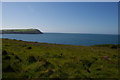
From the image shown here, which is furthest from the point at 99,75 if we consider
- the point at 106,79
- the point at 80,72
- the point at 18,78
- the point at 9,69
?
the point at 9,69

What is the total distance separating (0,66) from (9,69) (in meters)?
1.33

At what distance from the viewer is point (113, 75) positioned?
9.36 meters

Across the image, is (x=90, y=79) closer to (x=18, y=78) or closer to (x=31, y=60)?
(x=18, y=78)

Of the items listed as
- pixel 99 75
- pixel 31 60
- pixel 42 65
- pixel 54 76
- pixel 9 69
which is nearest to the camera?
pixel 54 76

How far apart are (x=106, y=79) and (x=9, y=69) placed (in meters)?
10.9

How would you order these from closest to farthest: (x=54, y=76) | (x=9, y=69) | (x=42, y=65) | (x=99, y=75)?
(x=54, y=76), (x=99, y=75), (x=9, y=69), (x=42, y=65)

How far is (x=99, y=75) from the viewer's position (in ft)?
30.1

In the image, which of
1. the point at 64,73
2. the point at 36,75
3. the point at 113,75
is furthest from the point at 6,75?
the point at 113,75

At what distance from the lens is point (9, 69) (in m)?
10.3

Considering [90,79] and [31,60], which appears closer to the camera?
[90,79]

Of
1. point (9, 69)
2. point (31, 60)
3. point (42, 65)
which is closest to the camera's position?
point (9, 69)

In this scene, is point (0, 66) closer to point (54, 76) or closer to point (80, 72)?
point (54, 76)

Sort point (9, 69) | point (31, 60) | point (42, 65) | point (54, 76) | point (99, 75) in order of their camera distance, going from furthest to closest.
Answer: point (31, 60) → point (42, 65) → point (9, 69) → point (99, 75) → point (54, 76)

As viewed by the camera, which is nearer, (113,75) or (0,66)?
(113,75)
